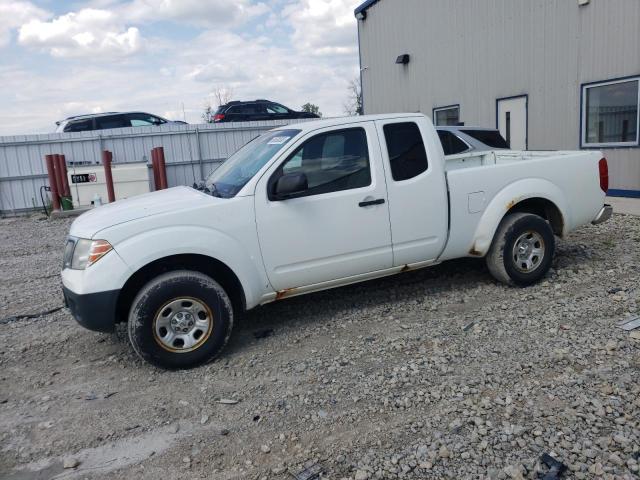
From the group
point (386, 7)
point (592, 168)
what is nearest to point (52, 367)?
point (592, 168)

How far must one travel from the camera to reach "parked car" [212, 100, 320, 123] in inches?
794

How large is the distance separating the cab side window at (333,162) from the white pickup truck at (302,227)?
0.03ft

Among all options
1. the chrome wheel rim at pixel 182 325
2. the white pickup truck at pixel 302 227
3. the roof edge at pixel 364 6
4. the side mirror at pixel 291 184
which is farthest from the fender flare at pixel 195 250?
the roof edge at pixel 364 6

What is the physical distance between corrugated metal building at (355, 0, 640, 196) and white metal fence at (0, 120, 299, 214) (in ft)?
18.3

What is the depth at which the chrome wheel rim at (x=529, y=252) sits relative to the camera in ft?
18.4

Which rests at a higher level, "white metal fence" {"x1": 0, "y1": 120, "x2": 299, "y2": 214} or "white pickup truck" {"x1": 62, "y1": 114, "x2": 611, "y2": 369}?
"white metal fence" {"x1": 0, "y1": 120, "x2": 299, "y2": 214}

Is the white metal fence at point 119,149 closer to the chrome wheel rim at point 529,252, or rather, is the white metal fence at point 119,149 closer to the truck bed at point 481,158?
the truck bed at point 481,158

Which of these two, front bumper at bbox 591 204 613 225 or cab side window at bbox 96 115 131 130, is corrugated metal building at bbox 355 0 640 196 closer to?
front bumper at bbox 591 204 613 225

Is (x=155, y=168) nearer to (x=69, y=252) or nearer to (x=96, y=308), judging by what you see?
(x=69, y=252)

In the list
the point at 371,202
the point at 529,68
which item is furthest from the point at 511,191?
the point at 529,68

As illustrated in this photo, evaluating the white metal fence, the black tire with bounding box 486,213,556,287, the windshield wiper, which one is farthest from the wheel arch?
the white metal fence

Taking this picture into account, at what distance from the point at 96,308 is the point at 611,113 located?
→ 10.4m

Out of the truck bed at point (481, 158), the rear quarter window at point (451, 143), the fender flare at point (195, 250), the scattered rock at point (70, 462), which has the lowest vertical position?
the scattered rock at point (70, 462)

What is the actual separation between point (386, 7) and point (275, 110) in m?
5.55
